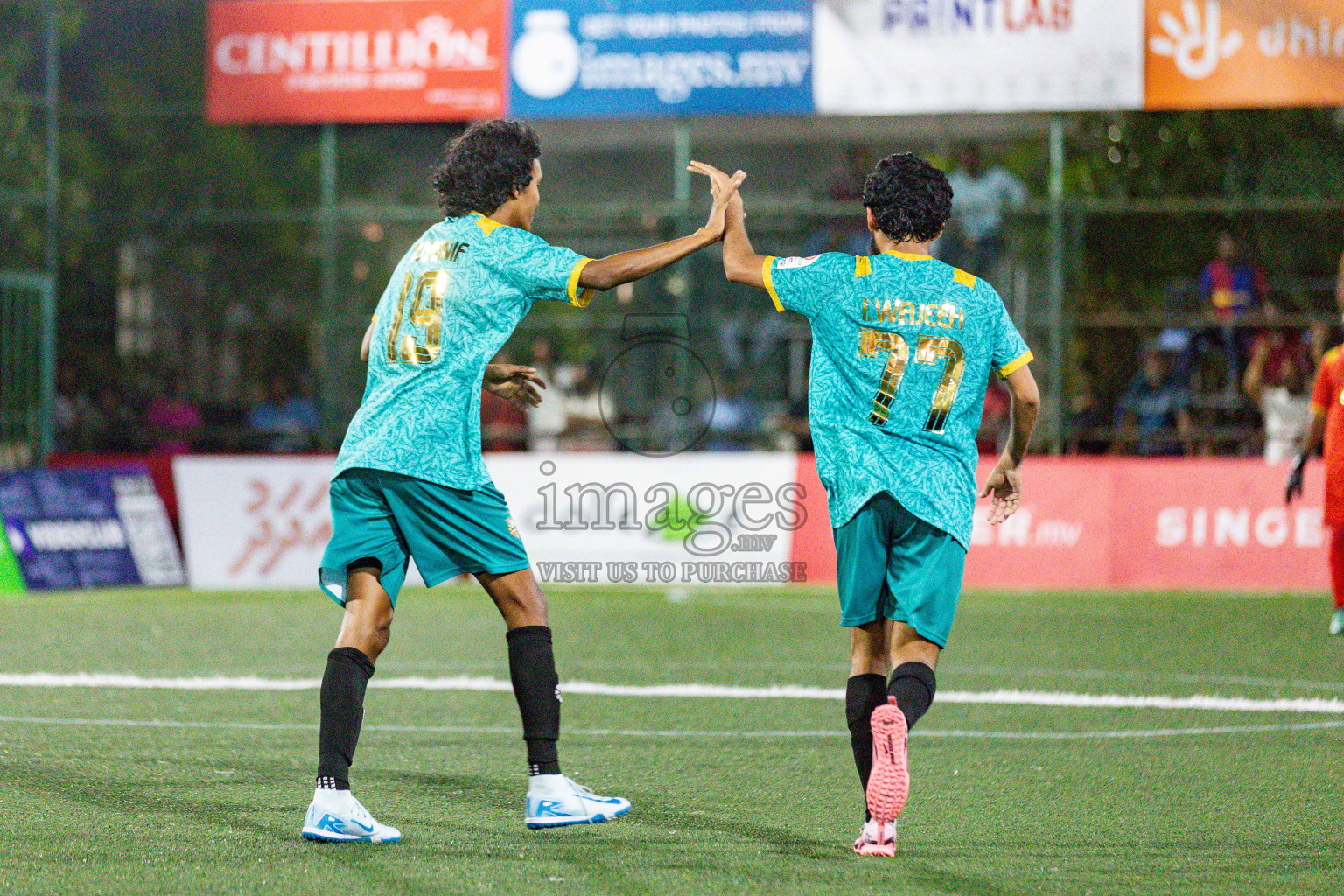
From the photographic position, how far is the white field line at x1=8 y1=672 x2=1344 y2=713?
888 cm

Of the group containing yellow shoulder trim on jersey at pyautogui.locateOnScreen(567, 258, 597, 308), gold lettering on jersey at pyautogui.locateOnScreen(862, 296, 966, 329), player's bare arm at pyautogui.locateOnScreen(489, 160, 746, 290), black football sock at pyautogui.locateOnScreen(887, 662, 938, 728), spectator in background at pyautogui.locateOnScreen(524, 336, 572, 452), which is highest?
player's bare arm at pyautogui.locateOnScreen(489, 160, 746, 290)

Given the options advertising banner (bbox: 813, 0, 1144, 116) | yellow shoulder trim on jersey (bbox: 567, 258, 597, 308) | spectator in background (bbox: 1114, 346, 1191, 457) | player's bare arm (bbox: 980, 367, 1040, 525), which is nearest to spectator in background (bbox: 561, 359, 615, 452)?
advertising banner (bbox: 813, 0, 1144, 116)

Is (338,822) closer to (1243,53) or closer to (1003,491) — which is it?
(1003,491)

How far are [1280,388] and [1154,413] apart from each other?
1.15 meters

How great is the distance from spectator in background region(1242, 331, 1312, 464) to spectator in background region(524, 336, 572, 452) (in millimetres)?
6492

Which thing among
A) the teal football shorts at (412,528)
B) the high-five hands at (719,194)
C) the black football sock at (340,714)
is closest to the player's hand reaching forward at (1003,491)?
the high-five hands at (719,194)

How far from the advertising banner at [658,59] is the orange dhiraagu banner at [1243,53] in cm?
330

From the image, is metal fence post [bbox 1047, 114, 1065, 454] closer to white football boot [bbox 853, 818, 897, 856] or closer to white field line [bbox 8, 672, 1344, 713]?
white field line [bbox 8, 672, 1344, 713]

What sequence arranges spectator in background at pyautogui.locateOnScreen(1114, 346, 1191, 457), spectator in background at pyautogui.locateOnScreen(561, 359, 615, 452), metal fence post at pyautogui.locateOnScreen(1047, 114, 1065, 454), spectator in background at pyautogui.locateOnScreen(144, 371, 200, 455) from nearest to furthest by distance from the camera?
1. spectator in background at pyautogui.locateOnScreen(1114, 346, 1191, 457)
2. metal fence post at pyautogui.locateOnScreen(1047, 114, 1065, 454)
3. spectator in background at pyautogui.locateOnScreen(561, 359, 615, 452)
4. spectator in background at pyautogui.locateOnScreen(144, 371, 200, 455)

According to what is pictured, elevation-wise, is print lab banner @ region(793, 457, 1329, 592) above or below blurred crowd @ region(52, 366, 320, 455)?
below

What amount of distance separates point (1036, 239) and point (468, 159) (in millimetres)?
13522

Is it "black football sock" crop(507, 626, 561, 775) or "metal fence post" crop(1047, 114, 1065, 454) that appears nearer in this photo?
"black football sock" crop(507, 626, 561, 775)

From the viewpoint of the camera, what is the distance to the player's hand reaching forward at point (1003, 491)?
5.66 metres

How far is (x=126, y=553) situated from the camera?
16062mm
